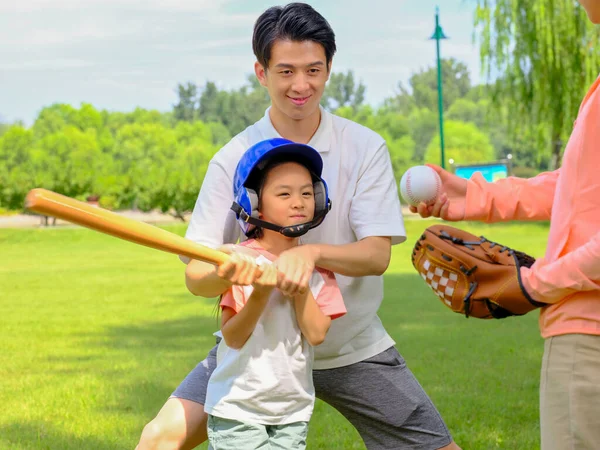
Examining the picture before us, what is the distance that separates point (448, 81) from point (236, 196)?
390ft

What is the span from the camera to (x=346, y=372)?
11.8 feet

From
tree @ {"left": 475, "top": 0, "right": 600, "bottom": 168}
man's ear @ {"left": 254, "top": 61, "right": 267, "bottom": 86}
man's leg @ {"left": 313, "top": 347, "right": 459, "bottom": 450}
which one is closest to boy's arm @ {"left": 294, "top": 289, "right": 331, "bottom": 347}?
man's leg @ {"left": 313, "top": 347, "right": 459, "bottom": 450}

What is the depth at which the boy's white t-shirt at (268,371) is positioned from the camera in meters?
3.04

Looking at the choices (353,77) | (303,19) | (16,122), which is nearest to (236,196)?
(303,19)

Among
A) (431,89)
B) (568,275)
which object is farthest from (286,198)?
(431,89)

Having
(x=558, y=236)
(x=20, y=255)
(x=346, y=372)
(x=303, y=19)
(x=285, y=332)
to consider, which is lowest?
(x=20, y=255)

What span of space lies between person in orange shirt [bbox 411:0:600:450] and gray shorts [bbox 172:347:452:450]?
801 mm

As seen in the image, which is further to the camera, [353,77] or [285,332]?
[353,77]

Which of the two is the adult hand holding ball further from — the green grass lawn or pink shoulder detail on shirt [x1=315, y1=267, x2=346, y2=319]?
the green grass lawn

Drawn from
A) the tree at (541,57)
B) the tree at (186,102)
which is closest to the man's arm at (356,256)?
the tree at (541,57)

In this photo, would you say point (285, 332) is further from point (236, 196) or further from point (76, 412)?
point (76, 412)

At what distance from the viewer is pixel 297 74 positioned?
3326mm

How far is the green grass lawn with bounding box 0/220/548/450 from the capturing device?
243 inches

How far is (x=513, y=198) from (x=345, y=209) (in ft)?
1.91
